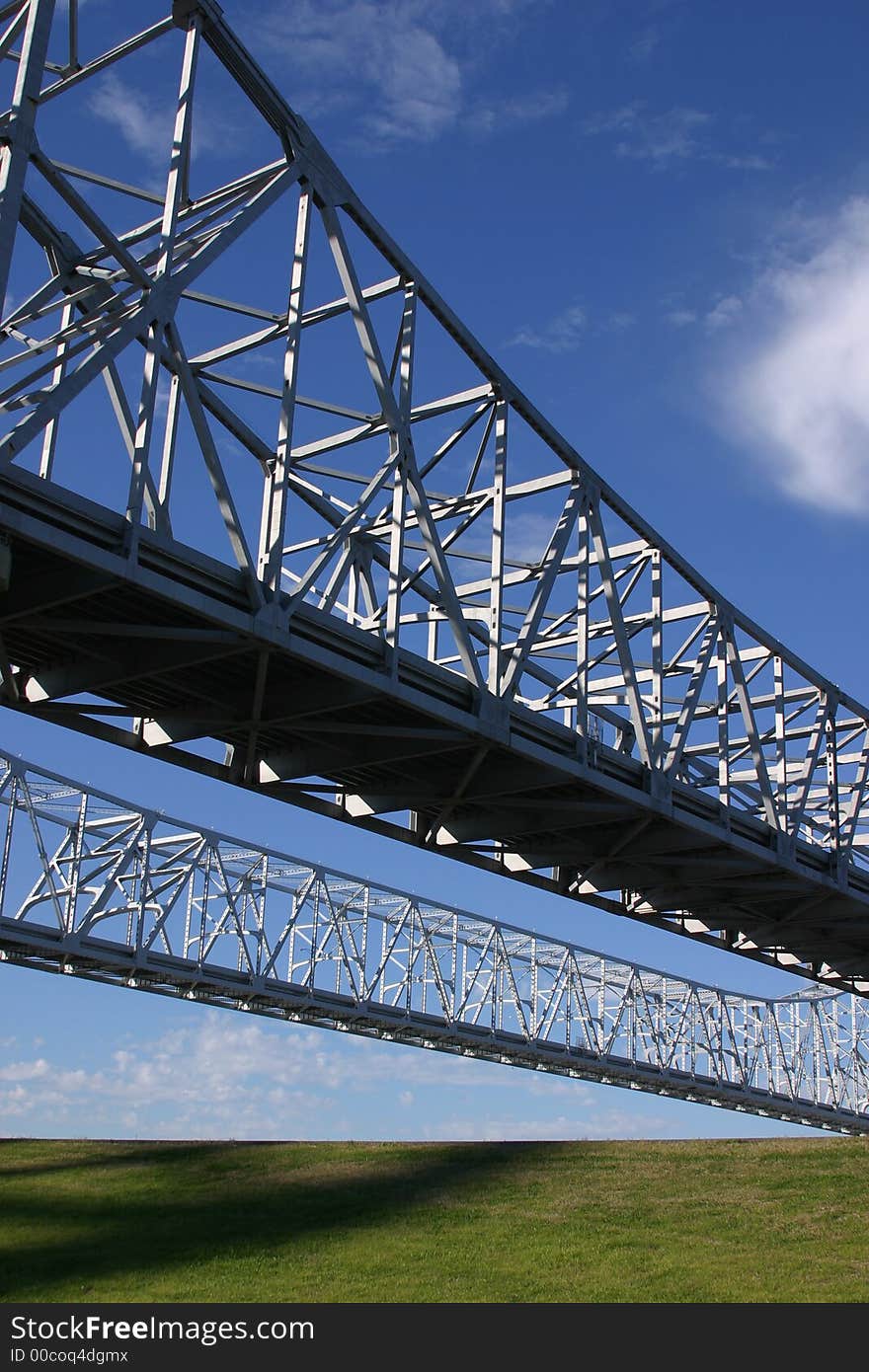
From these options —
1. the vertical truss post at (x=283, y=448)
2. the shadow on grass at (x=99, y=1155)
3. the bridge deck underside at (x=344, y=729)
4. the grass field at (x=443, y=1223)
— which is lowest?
the grass field at (x=443, y=1223)

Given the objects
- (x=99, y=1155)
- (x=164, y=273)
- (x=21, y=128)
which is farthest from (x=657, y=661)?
(x=99, y=1155)

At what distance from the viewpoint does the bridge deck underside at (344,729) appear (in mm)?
18016

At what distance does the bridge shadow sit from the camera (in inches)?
1394

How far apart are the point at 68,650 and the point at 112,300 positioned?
493 cm

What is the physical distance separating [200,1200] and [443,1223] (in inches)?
349

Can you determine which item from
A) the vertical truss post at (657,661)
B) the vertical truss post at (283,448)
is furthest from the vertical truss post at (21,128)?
the vertical truss post at (657,661)

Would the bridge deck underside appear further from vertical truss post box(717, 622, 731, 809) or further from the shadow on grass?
the shadow on grass

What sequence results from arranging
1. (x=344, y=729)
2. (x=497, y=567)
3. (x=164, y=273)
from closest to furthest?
(x=164, y=273)
(x=344, y=729)
(x=497, y=567)

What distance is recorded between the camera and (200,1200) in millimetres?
43406

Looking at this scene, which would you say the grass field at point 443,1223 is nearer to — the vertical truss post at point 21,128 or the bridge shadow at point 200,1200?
the bridge shadow at point 200,1200

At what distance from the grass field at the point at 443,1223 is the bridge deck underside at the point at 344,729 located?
774 centimetres

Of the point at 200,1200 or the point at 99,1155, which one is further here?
the point at 99,1155

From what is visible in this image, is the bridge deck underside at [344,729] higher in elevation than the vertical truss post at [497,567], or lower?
lower

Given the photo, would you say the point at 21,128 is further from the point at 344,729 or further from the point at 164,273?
the point at 344,729
